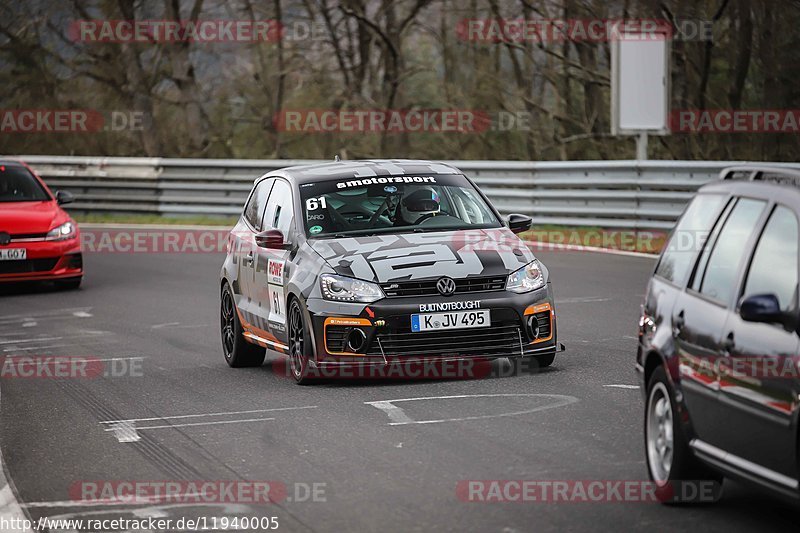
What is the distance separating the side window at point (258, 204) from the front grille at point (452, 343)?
8.38 ft

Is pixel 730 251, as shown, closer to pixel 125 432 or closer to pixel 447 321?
pixel 447 321

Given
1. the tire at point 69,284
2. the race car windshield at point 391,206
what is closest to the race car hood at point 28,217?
the tire at point 69,284

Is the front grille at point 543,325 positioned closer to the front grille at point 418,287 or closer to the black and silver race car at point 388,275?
the black and silver race car at point 388,275

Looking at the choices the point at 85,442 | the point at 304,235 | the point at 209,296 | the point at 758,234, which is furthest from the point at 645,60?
the point at 758,234

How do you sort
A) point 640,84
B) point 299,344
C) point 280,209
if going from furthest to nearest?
1. point 640,84
2. point 280,209
3. point 299,344

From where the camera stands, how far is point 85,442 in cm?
949

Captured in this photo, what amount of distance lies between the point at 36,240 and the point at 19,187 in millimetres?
1376

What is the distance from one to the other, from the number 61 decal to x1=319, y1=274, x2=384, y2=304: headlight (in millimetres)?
1172

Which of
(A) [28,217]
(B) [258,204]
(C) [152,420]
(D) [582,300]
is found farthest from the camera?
(A) [28,217]

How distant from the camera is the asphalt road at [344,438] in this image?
23.0 feet

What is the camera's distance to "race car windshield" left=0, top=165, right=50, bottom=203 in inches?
819

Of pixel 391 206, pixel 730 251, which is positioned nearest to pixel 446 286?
pixel 391 206

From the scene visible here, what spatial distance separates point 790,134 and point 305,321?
19566 millimetres

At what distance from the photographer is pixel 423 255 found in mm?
11148
